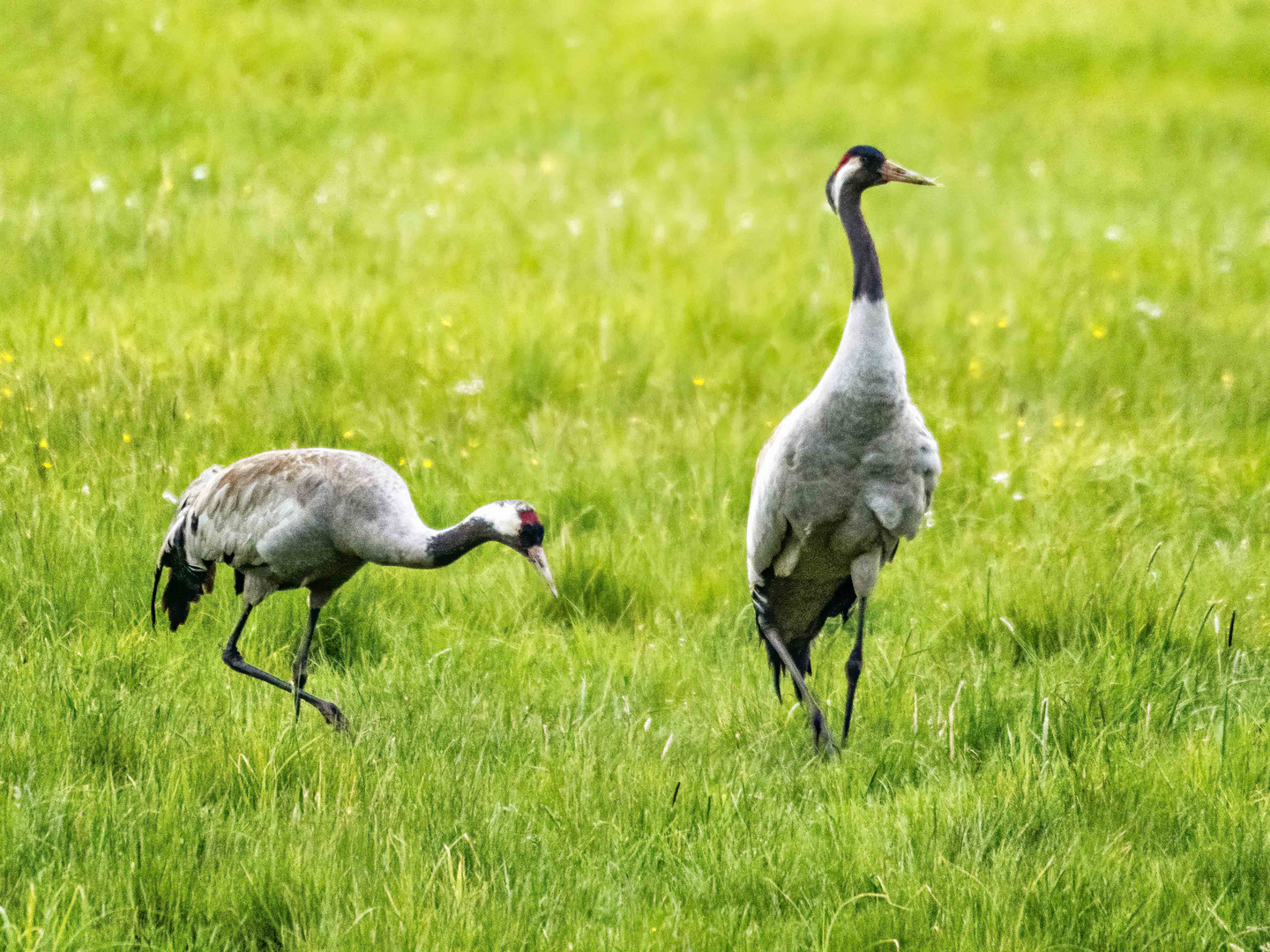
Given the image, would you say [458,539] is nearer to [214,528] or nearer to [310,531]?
[310,531]

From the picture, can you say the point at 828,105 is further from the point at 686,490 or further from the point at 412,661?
the point at 412,661

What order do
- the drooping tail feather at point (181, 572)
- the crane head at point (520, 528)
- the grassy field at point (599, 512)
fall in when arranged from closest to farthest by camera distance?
the grassy field at point (599, 512) < the crane head at point (520, 528) < the drooping tail feather at point (181, 572)

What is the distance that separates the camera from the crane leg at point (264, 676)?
426cm

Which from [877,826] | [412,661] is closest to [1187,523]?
[877,826]

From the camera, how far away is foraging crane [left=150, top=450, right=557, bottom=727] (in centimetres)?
411

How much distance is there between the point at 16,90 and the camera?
11617mm

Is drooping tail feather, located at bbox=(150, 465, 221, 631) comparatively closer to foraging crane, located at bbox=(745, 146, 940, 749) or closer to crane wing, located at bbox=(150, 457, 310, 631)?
crane wing, located at bbox=(150, 457, 310, 631)

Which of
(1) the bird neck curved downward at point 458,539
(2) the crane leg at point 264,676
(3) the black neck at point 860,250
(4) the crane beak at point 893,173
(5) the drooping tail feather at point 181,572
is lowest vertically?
(2) the crane leg at point 264,676

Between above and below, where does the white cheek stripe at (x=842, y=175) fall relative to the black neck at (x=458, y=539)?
A: above

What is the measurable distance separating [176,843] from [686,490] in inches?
125

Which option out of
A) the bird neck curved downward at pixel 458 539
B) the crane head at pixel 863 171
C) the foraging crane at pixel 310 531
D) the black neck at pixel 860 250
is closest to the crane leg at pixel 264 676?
the foraging crane at pixel 310 531

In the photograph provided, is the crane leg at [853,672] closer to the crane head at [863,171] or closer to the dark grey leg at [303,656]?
the crane head at [863,171]

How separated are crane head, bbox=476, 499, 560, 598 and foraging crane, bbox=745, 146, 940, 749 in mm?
840

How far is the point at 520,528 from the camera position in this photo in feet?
13.1
